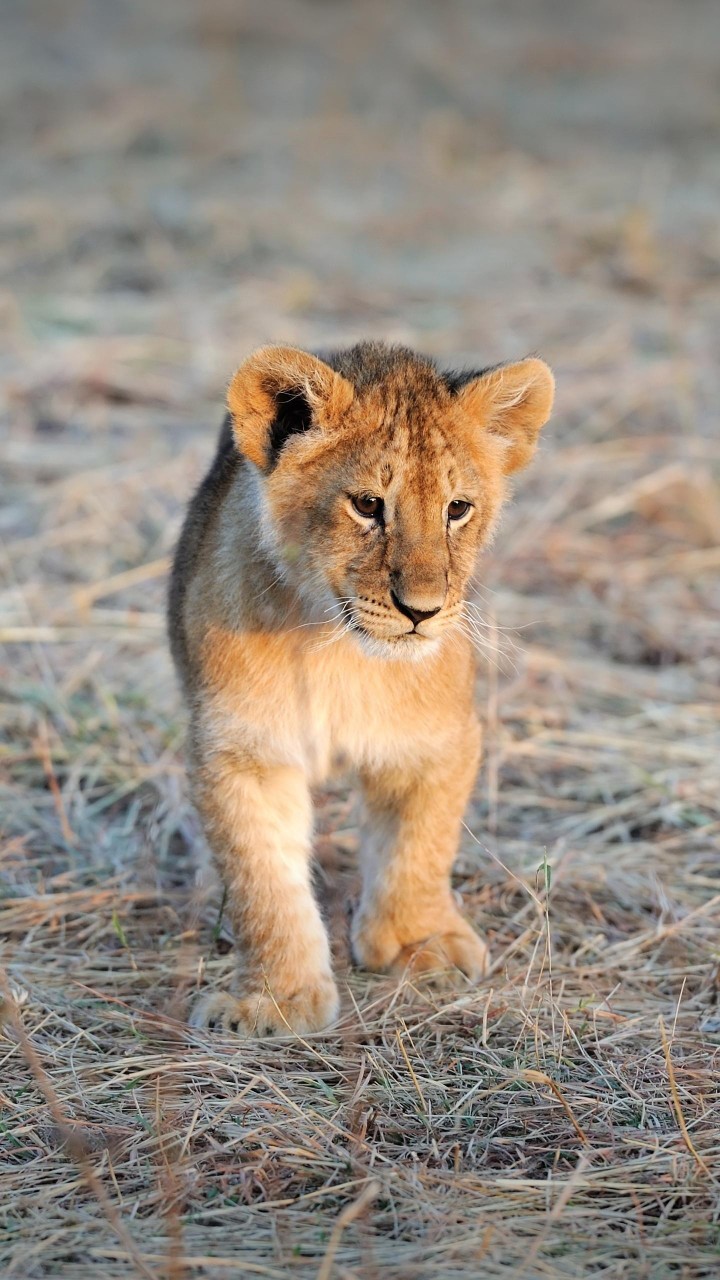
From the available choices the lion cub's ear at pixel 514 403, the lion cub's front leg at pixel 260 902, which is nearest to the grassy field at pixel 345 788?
the lion cub's front leg at pixel 260 902

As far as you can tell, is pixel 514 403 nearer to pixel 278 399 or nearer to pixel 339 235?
pixel 278 399

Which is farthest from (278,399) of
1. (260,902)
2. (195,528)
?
(260,902)

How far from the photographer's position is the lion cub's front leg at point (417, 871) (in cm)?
506

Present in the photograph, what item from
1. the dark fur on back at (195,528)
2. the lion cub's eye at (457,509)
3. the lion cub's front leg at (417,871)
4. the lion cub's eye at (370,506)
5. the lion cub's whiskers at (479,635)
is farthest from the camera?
the dark fur on back at (195,528)

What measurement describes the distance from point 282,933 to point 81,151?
44.6 feet

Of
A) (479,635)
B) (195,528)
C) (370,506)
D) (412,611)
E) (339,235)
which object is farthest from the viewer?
(339,235)

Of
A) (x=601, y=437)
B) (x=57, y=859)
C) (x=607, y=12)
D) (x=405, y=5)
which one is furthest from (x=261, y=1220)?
(x=607, y=12)

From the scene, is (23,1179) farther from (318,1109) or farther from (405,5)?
(405,5)

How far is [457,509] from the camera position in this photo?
456 centimetres

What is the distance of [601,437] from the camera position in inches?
411

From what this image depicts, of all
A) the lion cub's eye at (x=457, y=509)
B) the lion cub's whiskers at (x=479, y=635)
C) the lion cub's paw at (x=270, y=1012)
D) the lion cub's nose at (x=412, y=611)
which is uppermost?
the lion cub's eye at (x=457, y=509)

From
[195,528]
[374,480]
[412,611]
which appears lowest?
[412,611]

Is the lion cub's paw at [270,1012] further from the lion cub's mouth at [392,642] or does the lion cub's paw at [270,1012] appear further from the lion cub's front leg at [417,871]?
the lion cub's mouth at [392,642]

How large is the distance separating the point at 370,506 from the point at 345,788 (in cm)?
246
